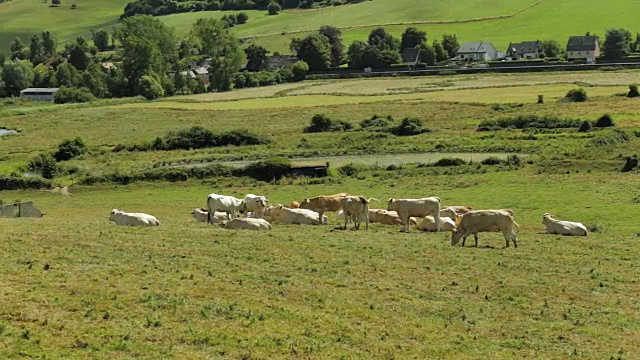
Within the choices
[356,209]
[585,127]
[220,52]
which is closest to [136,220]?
[356,209]

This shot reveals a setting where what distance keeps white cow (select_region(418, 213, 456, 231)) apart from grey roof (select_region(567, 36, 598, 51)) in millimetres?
128070

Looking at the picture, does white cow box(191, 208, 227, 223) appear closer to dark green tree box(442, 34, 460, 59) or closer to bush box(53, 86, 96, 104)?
bush box(53, 86, 96, 104)

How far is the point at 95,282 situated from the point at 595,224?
66.8 feet

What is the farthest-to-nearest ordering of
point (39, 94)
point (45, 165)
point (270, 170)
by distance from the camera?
point (39, 94) < point (45, 165) < point (270, 170)

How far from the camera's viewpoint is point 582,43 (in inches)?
6019

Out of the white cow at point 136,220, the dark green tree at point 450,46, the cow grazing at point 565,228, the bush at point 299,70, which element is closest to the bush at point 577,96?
the cow grazing at point 565,228

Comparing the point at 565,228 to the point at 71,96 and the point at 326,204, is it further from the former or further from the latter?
the point at 71,96

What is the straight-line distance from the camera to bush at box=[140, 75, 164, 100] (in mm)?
122875

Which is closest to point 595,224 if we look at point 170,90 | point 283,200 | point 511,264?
point 511,264

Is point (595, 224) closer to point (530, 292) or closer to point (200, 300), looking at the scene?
point (530, 292)

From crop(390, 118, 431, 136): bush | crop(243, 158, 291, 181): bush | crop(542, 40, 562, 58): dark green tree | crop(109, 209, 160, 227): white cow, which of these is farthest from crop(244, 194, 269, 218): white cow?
crop(542, 40, 562, 58): dark green tree

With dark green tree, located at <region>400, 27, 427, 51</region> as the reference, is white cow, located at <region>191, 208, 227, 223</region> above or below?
below

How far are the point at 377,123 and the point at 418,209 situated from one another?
4838 centimetres

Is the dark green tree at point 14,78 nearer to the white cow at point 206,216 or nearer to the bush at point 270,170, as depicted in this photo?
the bush at point 270,170
